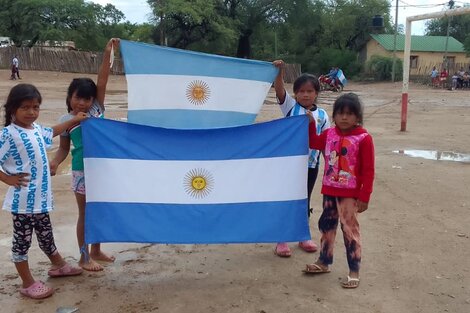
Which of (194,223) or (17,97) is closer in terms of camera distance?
(17,97)

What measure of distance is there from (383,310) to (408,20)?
10.4 m

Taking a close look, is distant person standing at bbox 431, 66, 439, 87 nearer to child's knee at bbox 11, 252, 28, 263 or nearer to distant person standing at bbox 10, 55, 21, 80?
distant person standing at bbox 10, 55, 21, 80

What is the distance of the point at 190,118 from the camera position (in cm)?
437

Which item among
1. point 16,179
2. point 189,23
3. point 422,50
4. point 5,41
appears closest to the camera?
point 16,179

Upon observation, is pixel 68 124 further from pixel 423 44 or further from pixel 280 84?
pixel 423 44

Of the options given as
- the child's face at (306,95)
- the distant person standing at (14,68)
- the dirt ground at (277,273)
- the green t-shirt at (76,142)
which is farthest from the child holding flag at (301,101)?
the distant person standing at (14,68)

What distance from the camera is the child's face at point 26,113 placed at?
11.0 ft

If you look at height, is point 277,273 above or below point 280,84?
below

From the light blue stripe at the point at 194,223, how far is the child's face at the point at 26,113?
74 cm

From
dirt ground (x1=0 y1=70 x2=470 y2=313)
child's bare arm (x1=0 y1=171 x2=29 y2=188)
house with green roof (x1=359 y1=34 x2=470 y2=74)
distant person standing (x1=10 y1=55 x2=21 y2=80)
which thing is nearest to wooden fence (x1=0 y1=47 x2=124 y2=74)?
distant person standing (x1=10 y1=55 x2=21 y2=80)

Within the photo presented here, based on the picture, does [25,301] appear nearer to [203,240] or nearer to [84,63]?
[203,240]

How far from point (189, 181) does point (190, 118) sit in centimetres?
84

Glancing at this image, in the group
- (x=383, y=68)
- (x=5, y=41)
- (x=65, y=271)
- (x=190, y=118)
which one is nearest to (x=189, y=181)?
(x=190, y=118)

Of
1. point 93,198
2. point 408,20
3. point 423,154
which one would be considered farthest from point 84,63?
point 93,198
